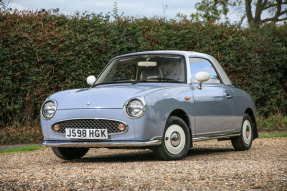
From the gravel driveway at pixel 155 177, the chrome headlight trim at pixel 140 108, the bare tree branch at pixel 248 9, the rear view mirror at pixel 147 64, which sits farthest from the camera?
the bare tree branch at pixel 248 9

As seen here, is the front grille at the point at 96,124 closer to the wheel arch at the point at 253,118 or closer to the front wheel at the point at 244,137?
the front wheel at the point at 244,137

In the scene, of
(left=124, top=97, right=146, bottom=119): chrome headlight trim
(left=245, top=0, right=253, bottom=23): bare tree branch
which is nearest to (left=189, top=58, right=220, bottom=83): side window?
(left=124, top=97, right=146, bottom=119): chrome headlight trim

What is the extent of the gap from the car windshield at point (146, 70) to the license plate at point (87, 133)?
145 centimetres

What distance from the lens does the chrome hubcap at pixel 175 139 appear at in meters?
7.29

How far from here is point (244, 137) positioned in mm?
9500

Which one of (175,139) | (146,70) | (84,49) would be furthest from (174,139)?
(84,49)

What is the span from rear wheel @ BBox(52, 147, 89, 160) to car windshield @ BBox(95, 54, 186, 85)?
1.16 metres

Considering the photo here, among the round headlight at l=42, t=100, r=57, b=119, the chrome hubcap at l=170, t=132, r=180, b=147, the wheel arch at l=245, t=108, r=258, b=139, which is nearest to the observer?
the chrome hubcap at l=170, t=132, r=180, b=147

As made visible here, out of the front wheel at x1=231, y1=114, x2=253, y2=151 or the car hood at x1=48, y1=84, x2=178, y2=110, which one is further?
the front wheel at x1=231, y1=114, x2=253, y2=151

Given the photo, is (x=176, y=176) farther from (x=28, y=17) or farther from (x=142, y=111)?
(x=28, y=17)

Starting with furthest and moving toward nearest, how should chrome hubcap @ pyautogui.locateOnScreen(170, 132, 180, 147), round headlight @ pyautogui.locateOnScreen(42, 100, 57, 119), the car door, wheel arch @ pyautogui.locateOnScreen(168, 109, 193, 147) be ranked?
the car door
wheel arch @ pyautogui.locateOnScreen(168, 109, 193, 147)
round headlight @ pyautogui.locateOnScreen(42, 100, 57, 119)
chrome hubcap @ pyautogui.locateOnScreen(170, 132, 180, 147)

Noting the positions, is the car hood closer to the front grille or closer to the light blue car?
the light blue car

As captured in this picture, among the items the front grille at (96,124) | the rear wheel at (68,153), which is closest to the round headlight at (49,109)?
the front grille at (96,124)

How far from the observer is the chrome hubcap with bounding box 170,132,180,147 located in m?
7.29
